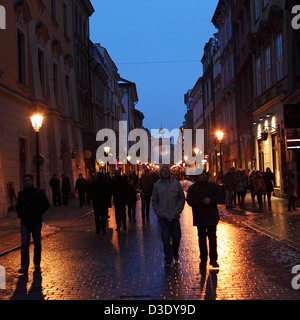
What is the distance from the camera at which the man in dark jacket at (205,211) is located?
892cm

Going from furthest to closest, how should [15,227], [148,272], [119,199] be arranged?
[15,227], [119,199], [148,272]

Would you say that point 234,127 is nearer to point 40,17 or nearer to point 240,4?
point 240,4

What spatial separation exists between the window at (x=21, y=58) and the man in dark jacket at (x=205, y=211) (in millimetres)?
17781

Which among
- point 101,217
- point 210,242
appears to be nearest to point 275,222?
point 101,217

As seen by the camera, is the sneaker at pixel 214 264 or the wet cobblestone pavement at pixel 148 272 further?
the sneaker at pixel 214 264

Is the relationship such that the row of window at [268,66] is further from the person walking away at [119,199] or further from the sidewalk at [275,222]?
the person walking away at [119,199]

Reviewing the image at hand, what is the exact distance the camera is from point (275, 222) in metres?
15.8

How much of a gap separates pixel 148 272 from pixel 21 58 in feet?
62.8

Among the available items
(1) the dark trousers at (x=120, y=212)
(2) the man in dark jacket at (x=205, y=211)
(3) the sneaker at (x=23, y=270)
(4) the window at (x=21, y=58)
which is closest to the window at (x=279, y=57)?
(4) the window at (x=21, y=58)

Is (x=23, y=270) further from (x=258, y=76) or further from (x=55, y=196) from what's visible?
(x=258, y=76)

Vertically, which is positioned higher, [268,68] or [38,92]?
[268,68]

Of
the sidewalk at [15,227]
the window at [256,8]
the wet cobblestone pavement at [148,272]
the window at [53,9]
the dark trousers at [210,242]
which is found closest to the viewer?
the wet cobblestone pavement at [148,272]
